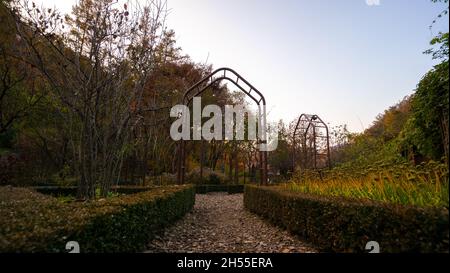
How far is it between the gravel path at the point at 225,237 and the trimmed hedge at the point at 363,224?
0.30 metres

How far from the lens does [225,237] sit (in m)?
4.73

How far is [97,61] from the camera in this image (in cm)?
467

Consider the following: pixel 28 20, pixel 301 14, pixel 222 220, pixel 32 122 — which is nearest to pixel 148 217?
pixel 222 220

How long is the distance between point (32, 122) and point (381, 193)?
1431cm

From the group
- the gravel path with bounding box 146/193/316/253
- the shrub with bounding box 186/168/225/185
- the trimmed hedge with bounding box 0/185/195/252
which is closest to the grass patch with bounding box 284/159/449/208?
the gravel path with bounding box 146/193/316/253

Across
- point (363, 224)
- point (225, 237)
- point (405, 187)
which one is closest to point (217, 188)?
point (225, 237)

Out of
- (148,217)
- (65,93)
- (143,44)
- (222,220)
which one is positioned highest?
(143,44)

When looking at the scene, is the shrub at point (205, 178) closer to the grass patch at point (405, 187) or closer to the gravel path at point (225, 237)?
the gravel path at point (225, 237)

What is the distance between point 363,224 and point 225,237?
2.74m

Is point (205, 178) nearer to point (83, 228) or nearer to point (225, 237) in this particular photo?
point (225, 237)

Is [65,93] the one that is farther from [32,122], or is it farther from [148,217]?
[32,122]

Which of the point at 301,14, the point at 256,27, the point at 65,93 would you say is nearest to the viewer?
the point at 65,93

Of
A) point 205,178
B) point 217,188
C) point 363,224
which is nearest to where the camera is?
point 363,224

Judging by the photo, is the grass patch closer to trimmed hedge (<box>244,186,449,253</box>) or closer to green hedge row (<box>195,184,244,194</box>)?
trimmed hedge (<box>244,186,449,253</box>)
